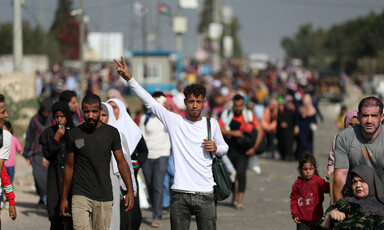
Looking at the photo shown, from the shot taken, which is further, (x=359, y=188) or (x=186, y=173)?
(x=186, y=173)

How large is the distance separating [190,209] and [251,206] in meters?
5.54

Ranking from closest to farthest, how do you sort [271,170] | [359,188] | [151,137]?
[359,188] → [151,137] → [271,170]

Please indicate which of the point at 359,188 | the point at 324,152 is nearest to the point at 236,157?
the point at 359,188

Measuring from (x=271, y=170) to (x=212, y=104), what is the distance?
715 centimetres

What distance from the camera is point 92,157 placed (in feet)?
21.8

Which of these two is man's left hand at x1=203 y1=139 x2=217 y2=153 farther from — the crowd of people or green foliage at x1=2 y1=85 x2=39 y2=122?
green foliage at x1=2 y1=85 x2=39 y2=122

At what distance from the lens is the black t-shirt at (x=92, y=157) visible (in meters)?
6.63

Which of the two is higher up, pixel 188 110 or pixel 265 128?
pixel 188 110

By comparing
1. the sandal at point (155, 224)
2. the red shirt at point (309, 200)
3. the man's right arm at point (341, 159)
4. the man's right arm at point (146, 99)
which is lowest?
the sandal at point (155, 224)

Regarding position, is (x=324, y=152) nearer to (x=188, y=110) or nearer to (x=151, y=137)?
(x=151, y=137)

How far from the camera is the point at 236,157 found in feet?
39.4

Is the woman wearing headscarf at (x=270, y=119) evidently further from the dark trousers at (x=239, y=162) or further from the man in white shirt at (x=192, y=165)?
the man in white shirt at (x=192, y=165)

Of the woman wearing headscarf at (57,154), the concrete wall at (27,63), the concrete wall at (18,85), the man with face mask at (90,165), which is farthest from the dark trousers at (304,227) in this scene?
the concrete wall at (27,63)

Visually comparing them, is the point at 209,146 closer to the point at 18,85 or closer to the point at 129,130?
the point at 129,130
